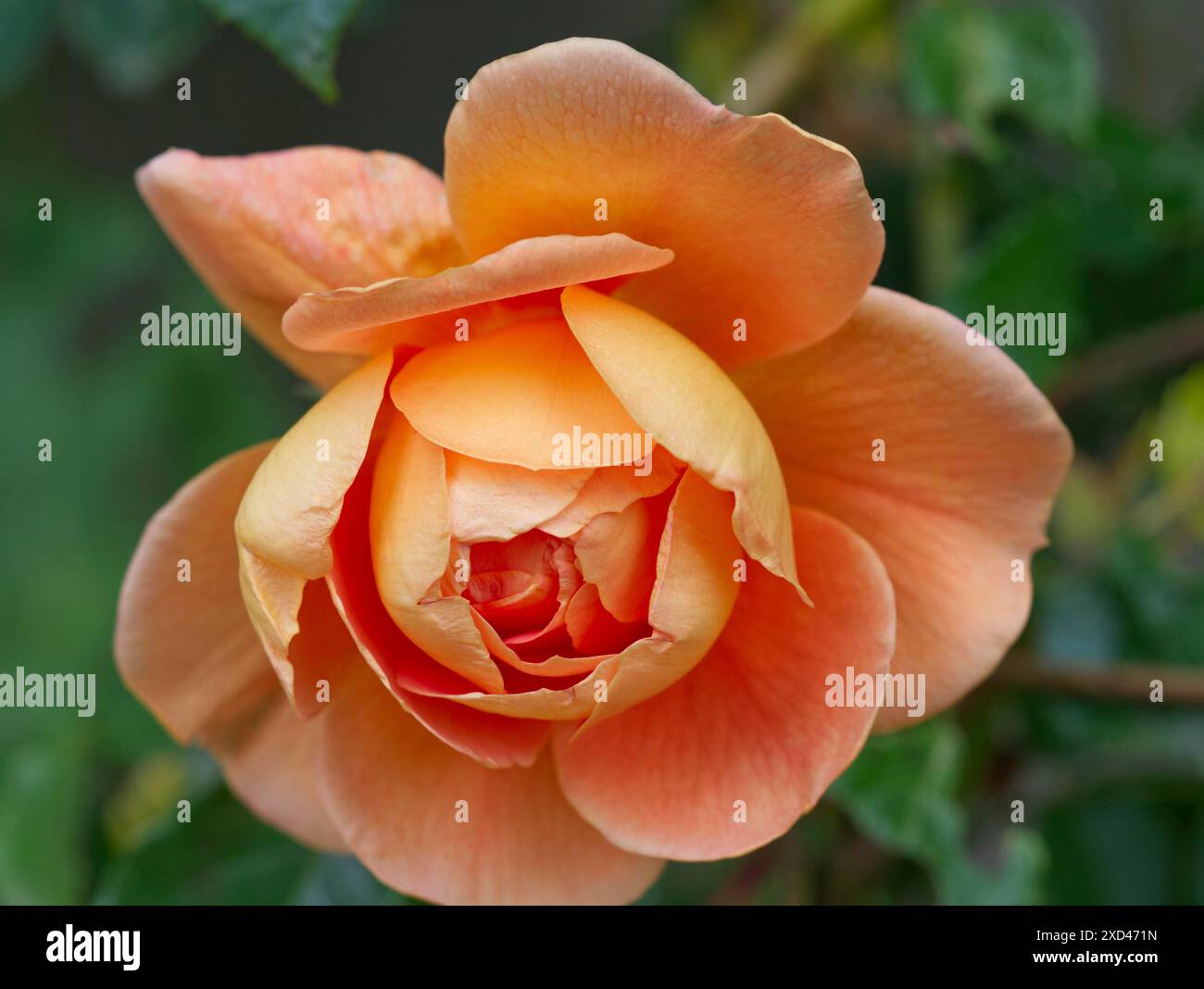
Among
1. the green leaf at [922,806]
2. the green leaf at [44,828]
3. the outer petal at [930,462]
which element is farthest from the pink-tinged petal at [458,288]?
the green leaf at [44,828]

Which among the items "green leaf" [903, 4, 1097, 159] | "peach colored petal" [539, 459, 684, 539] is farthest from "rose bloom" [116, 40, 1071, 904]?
"green leaf" [903, 4, 1097, 159]

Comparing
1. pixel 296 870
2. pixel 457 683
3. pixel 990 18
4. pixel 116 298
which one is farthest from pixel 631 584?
pixel 116 298

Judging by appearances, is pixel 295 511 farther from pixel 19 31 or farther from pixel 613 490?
pixel 19 31

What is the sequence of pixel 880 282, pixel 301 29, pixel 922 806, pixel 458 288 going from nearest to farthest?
1. pixel 458 288
2. pixel 301 29
3. pixel 922 806
4. pixel 880 282

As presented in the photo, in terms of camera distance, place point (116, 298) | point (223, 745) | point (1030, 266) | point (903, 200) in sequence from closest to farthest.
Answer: point (223, 745) < point (1030, 266) < point (903, 200) < point (116, 298)

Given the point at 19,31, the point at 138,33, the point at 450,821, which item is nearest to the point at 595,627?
the point at 450,821

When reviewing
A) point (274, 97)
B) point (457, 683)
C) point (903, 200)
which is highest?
point (274, 97)

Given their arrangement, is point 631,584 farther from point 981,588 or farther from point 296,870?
point 296,870
